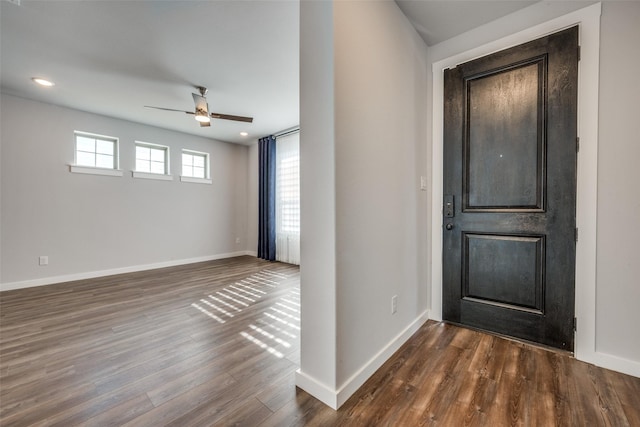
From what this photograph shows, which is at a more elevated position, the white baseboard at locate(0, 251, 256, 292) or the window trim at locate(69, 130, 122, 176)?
the window trim at locate(69, 130, 122, 176)

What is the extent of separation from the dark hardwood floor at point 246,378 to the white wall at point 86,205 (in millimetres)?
1377

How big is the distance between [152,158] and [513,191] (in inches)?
211

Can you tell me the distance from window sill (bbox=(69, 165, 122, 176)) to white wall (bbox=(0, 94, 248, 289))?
0.06 m

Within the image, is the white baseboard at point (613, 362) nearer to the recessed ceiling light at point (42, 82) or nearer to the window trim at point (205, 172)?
the recessed ceiling light at point (42, 82)

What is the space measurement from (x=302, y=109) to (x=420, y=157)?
1.26m

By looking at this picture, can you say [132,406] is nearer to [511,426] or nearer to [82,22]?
[511,426]

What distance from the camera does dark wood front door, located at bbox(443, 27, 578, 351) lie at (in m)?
1.76

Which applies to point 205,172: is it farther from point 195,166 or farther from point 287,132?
point 287,132

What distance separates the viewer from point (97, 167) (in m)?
4.04

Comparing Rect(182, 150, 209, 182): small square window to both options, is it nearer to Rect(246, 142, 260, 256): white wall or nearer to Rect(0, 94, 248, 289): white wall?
Rect(0, 94, 248, 289): white wall

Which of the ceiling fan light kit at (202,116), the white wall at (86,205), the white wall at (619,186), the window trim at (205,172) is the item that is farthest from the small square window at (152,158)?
the white wall at (619,186)

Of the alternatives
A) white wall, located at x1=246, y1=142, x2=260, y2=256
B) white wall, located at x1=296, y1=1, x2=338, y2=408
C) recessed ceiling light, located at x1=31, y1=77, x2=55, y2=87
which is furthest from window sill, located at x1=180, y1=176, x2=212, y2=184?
white wall, located at x1=296, y1=1, x2=338, y2=408

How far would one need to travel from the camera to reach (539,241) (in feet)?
6.13

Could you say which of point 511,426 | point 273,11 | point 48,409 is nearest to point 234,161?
point 273,11
